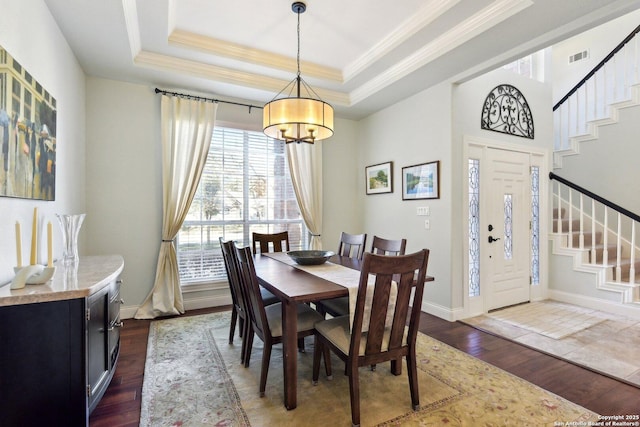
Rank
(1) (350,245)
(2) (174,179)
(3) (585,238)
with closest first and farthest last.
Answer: (1) (350,245), (2) (174,179), (3) (585,238)

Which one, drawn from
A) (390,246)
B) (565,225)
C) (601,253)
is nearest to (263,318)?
(390,246)

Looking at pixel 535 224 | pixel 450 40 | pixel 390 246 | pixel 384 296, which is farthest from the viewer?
pixel 535 224

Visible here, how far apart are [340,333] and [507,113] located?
366 cm

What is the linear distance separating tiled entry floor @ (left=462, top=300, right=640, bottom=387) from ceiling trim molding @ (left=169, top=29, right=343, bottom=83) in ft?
10.9

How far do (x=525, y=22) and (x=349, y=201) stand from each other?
10.00 ft

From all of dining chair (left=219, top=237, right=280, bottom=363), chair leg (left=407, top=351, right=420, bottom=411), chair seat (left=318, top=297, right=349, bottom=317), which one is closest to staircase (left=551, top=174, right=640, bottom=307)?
chair leg (left=407, top=351, right=420, bottom=411)

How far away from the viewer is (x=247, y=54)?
10.8ft

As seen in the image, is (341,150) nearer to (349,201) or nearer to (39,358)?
(349,201)

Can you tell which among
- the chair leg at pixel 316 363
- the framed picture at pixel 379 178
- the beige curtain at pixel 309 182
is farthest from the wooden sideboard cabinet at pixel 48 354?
the framed picture at pixel 379 178

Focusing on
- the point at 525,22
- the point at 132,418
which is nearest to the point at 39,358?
the point at 132,418

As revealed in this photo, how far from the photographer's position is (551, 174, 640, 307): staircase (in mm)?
3551

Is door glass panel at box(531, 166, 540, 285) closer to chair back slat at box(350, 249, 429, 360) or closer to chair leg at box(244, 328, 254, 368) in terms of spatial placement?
chair back slat at box(350, 249, 429, 360)

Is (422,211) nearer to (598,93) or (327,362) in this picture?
(327,362)

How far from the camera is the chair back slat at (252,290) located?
1.92 m
